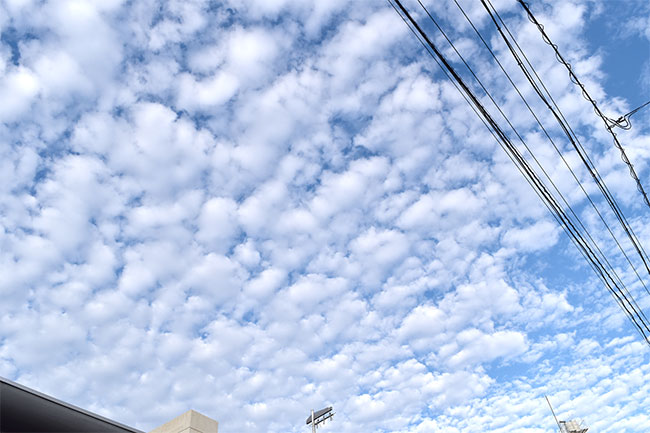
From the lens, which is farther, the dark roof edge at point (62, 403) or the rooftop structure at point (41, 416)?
the rooftop structure at point (41, 416)

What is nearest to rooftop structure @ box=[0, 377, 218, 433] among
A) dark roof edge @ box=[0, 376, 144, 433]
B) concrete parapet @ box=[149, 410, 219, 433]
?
dark roof edge @ box=[0, 376, 144, 433]

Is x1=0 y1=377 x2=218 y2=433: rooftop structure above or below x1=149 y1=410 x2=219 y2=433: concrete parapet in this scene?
below

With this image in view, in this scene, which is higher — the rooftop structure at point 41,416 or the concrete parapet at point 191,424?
the concrete parapet at point 191,424

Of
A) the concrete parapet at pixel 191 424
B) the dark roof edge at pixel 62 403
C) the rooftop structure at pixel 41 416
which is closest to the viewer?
the dark roof edge at pixel 62 403

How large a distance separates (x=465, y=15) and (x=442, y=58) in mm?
713

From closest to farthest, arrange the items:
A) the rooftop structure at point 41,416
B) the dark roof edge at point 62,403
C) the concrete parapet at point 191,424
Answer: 1. the dark roof edge at point 62,403
2. the rooftop structure at point 41,416
3. the concrete parapet at point 191,424

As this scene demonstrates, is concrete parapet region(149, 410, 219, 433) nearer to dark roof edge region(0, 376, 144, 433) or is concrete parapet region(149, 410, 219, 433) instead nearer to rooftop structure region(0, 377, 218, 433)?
rooftop structure region(0, 377, 218, 433)

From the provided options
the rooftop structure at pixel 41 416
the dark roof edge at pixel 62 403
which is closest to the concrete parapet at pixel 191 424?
the rooftop structure at pixel 41 416


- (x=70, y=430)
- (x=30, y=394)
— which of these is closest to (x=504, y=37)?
(x=30, y=394)

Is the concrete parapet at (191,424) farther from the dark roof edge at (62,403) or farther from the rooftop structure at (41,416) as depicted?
the dark roof edge at (62,403)

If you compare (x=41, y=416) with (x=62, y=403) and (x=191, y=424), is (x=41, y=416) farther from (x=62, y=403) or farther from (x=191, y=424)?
(x=191, y=424)

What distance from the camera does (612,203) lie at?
869 cm

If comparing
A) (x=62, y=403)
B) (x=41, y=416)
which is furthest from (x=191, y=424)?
(x=62, y=403)

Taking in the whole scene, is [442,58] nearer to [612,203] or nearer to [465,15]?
[465,15]
